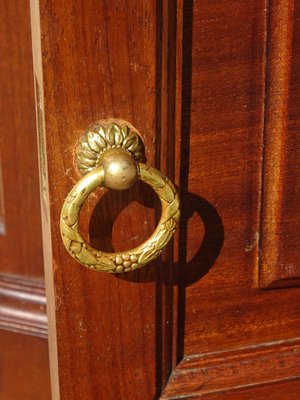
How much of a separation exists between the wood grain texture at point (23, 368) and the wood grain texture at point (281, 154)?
0.40 meters

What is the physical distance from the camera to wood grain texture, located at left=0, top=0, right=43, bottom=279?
2.37 ft

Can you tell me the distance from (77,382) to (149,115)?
202 mm

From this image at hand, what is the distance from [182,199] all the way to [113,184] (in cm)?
9

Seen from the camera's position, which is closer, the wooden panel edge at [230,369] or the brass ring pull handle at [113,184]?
the brass ring pull handle at [113,184]

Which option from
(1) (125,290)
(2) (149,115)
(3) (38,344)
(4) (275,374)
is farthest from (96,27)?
(3) (38,344)

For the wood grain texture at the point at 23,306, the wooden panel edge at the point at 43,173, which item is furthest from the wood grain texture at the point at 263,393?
the wood grain texture at the point at 23,306

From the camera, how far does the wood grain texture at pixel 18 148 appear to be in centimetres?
72

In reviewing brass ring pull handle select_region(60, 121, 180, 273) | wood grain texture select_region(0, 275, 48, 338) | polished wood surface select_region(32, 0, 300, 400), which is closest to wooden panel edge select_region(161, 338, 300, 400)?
polished wood surface select_region(32, 0, 300, 400)

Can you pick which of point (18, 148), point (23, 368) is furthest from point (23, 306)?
point (18, 148)

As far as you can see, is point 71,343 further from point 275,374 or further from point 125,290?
point 275,374

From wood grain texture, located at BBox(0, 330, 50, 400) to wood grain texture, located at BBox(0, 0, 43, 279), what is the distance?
0.09 metres

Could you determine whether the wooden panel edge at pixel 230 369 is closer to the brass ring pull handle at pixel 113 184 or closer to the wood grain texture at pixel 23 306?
the brass ring pull handle at pixel 113 184

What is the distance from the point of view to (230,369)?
54 cm

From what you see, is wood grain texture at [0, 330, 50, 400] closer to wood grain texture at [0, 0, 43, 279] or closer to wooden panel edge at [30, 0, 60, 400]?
wood grain texture at [0, 0, 43, 279]
